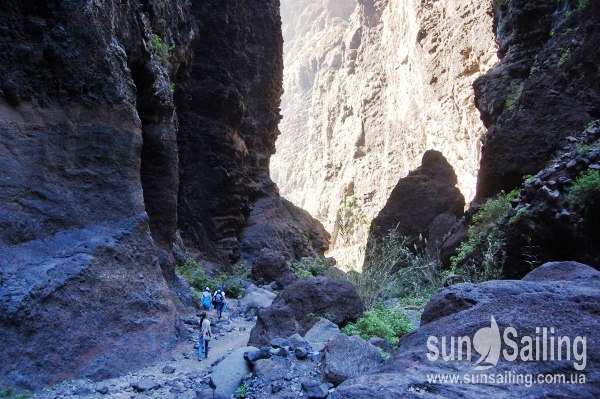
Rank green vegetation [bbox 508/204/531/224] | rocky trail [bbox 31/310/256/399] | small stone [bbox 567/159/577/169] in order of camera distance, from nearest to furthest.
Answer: rocky trail [bbox 31/310/256/399] < small stone [bbox 567/159/577/169] < green vegetation [bbox 508/204/531/224]

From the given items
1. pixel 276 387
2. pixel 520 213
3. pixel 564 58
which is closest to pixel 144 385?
pixel 276 387

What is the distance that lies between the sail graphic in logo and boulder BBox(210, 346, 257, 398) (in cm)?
355

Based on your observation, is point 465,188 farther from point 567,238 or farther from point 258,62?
point 567,238

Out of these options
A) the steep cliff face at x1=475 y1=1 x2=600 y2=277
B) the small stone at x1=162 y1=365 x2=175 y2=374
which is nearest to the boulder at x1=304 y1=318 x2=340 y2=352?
the small stone at x1=162 y1=365 x2=175 y2=374

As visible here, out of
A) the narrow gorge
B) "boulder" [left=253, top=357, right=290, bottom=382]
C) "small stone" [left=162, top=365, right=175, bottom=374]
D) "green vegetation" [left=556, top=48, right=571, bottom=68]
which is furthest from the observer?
"green vegetation" [left=556, top=48, right=571, bottom=68]

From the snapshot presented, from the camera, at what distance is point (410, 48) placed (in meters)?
46.7

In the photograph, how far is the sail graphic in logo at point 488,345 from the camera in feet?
8.91

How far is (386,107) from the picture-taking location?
53.9 m

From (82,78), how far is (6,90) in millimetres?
1303

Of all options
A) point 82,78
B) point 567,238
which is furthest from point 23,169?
point 567,238

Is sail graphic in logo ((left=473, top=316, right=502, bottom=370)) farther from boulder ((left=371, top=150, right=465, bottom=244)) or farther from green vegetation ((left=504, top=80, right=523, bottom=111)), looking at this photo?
boulder ((left=371, top=150, right=465, bottom=244))

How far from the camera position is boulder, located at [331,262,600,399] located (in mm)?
2494

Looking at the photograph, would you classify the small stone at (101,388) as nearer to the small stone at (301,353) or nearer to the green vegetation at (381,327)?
the small stone at (301,353)

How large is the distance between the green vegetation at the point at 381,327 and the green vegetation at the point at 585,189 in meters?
3.53
